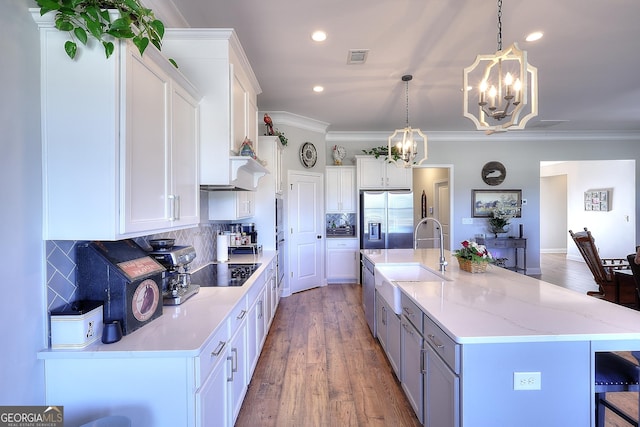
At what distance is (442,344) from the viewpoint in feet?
4.75

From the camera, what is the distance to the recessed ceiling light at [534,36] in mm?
2711

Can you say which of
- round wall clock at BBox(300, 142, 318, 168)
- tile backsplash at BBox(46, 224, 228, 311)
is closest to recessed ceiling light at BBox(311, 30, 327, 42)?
tile backsplash at BBox(46, 224, 228, 311)

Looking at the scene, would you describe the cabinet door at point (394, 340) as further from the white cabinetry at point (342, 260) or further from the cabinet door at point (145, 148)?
the white cabinetry at point (342, 260)

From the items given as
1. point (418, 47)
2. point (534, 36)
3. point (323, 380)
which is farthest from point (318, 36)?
point (323, 380)

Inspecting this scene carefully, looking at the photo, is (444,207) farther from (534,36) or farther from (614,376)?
(614,376)

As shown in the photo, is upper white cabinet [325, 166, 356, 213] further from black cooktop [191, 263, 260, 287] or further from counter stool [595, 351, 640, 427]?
counter stool [595, 351, 640, 427]

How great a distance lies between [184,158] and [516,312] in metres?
2.00

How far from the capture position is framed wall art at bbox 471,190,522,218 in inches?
244

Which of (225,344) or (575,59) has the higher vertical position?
(575,59)

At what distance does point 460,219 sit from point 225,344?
5706 mm

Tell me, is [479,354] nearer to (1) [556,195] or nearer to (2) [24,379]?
(2) [24,379]

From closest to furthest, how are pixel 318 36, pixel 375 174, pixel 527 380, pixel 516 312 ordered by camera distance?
pixel 527 380, pixel 516 312, pixel 318 36, pixel 375 174

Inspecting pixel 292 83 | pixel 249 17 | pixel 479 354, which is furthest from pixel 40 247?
pixel 292 83

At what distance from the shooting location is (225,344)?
1.63 m
